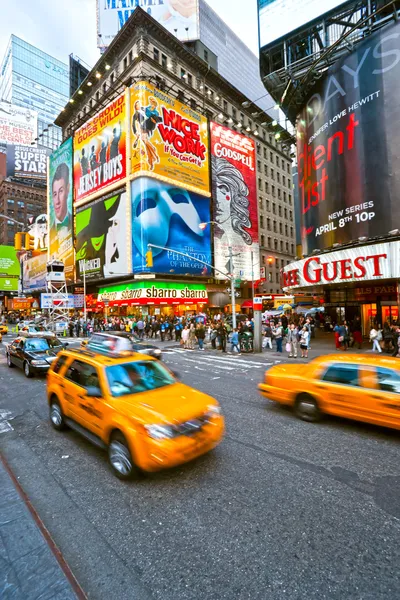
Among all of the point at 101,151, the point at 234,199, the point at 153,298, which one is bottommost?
the point at 153,298

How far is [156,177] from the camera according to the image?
130 ft

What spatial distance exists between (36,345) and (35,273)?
209ft

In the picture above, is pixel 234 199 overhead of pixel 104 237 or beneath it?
overhead

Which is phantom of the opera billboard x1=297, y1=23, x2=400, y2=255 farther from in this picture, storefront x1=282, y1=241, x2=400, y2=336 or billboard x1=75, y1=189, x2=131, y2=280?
billboard x1=75, y1=189, x2=131, y2=280

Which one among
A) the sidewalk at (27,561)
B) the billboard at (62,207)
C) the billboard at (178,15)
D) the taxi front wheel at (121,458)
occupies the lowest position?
the sidewalk at (27,561)

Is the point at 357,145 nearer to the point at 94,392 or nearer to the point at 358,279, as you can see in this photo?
the point at 358,279

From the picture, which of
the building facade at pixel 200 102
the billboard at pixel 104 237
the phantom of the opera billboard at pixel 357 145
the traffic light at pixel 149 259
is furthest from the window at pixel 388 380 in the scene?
the billboard at pixel 104 237

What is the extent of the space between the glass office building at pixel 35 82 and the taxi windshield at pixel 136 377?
519 ft

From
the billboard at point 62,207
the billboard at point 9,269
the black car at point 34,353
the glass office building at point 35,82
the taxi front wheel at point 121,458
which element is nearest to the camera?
the taxi front wheel at point 121,458

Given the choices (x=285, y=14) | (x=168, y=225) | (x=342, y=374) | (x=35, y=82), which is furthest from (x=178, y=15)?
(x=35, y=82)

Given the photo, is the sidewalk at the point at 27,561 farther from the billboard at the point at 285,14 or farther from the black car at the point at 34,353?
the billboard at the point at 285,14

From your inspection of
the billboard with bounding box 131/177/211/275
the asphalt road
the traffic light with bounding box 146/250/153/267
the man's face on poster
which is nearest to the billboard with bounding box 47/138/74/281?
the man's face on poster

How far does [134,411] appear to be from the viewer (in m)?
4.71

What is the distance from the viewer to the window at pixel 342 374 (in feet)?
21.8
